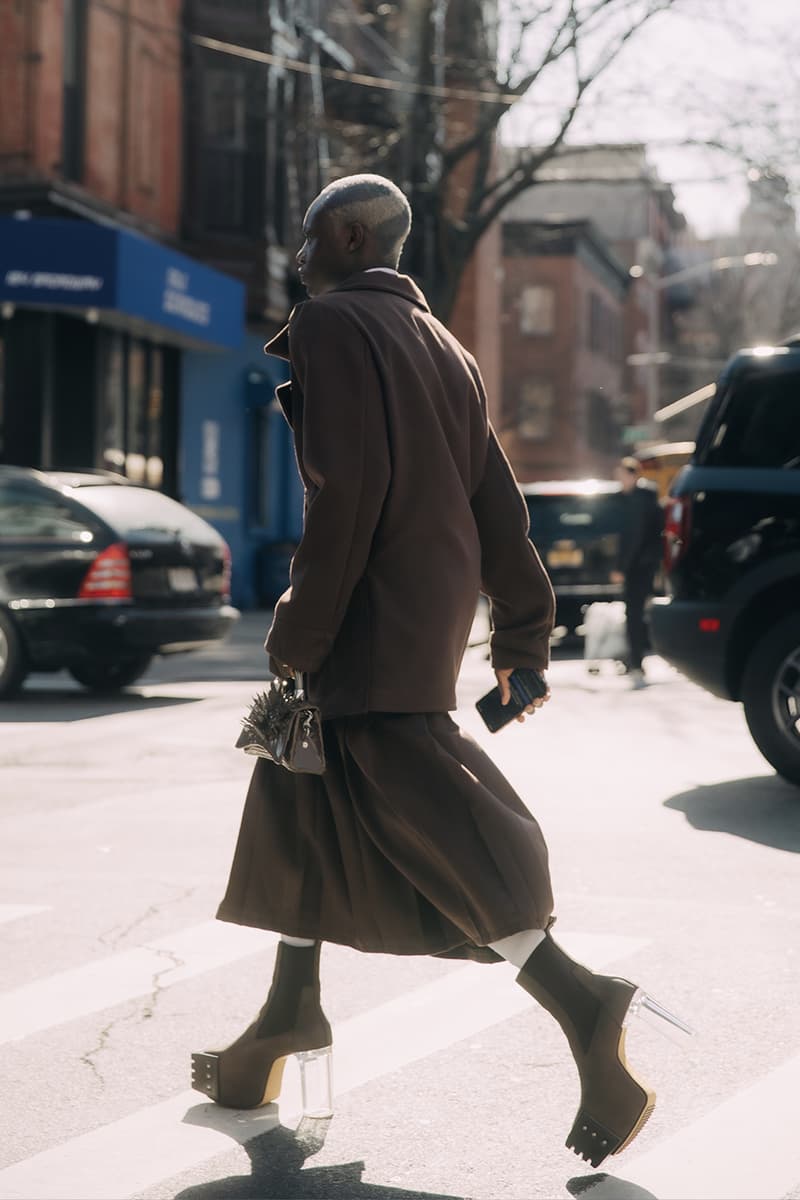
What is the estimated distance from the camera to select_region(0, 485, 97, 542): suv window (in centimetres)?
1349

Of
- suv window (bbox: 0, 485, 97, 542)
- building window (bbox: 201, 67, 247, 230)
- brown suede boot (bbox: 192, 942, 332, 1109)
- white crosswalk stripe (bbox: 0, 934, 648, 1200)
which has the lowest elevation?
white crosswalk stripe (bbox: 0, 934, 648, 1200)

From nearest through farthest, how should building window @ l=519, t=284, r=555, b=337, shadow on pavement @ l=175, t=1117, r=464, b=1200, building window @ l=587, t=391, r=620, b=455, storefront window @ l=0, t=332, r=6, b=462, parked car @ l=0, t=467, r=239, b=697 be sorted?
shadow on pavement @ l=175, t=1117, r=464, b=1200, parked car @ l=0, t=467, r=239, b=697, storefront window @ l=0, t=332, r=6, b=462, building window @ l=519, t=284, r=555, b=337, building window @ l=587, t=391, r=620, b=455

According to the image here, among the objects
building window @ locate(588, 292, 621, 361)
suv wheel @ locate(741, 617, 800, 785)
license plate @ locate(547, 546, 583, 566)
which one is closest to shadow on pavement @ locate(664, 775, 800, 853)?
suv wheel @ locate(741, 617, 800, 785)

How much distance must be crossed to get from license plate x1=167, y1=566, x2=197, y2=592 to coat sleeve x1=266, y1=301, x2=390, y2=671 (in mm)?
10073

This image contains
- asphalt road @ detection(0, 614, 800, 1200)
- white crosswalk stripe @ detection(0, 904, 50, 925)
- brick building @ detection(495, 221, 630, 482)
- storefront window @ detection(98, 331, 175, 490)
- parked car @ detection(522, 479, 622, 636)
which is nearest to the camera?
asphalt road @ detection(0, 614, 800, 1200)

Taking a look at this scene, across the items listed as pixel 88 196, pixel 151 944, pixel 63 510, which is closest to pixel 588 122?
pixel 88 196

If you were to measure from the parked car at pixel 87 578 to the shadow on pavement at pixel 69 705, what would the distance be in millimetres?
260

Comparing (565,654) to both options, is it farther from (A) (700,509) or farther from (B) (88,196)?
(A) (700,509)

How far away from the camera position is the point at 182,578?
13.9 m

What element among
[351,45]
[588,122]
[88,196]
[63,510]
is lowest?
[63,510]

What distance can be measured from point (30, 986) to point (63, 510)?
330 inches

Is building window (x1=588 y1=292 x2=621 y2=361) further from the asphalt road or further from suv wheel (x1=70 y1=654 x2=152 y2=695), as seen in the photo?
the asphalt road

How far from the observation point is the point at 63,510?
1355cm

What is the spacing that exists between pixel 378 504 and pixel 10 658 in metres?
9.93
